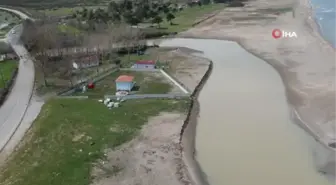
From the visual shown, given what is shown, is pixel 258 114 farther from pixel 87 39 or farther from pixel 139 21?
pixel 139 21

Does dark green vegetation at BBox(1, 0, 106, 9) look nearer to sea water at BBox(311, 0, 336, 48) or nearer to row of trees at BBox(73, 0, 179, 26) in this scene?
row of trees at BBox(73, 0, 179, 26)

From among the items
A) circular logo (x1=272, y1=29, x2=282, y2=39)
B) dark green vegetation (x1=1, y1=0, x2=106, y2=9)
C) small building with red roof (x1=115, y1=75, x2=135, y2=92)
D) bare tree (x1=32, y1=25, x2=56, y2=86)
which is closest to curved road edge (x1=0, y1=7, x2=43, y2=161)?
bare tree (x1=32, y1=25, x2=56, y2=86)

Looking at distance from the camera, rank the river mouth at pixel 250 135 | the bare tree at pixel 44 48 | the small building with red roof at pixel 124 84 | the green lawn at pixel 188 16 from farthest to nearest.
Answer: the green lawn at pixel 188 16 < the bare tree at pixel 44 48 < the small building with red roof at pixel 124 84 < the river mouth at pixel 250 135

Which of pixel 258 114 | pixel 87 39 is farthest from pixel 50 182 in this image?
pixel 87 39

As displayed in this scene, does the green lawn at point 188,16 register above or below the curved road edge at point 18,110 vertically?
below

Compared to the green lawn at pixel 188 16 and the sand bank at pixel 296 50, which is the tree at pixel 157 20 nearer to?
the green lawn at pixel 188 16

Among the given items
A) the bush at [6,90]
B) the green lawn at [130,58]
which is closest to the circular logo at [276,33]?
the green lawn at [130,58]
